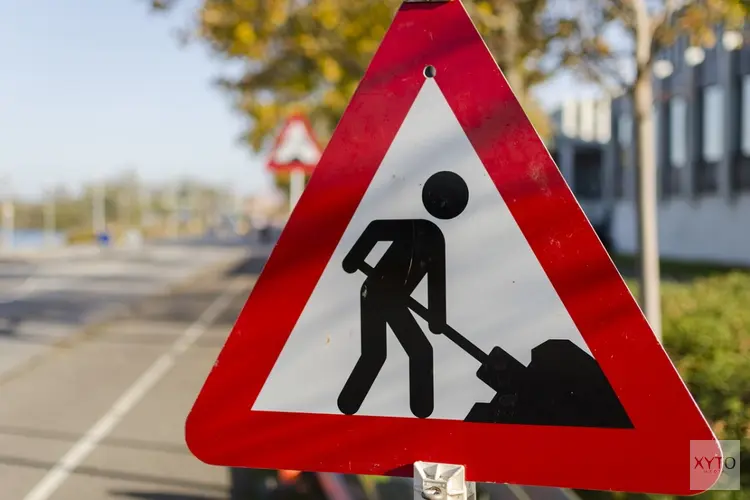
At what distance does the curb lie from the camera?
10812 mm

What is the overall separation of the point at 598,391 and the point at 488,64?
70 centimetres

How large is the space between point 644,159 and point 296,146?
3.82 m

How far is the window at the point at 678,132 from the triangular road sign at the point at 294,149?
2605cm

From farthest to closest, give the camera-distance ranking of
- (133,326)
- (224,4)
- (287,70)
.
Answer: (287,70), (133,326), (224,4)

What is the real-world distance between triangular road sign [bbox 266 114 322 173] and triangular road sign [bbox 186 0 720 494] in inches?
302

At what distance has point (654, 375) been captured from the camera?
1698 millimetres

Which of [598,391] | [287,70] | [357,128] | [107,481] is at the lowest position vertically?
[107,481]

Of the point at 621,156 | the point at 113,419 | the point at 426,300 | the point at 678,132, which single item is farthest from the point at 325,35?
the point at 621,156

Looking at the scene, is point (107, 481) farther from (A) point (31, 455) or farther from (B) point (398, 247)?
(B) point (398, 247)

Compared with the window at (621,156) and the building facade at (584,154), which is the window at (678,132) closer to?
the window at (621,156)

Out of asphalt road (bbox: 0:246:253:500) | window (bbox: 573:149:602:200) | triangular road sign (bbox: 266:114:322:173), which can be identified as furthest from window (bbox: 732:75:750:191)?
window (bbox: 573:149:602:200)

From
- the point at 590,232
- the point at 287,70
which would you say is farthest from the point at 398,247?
the point at 287,70

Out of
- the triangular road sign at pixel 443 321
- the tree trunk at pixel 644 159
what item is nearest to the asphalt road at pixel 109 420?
the tree trunk at pixel 644 159

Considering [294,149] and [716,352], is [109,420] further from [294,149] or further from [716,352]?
[716,352]
